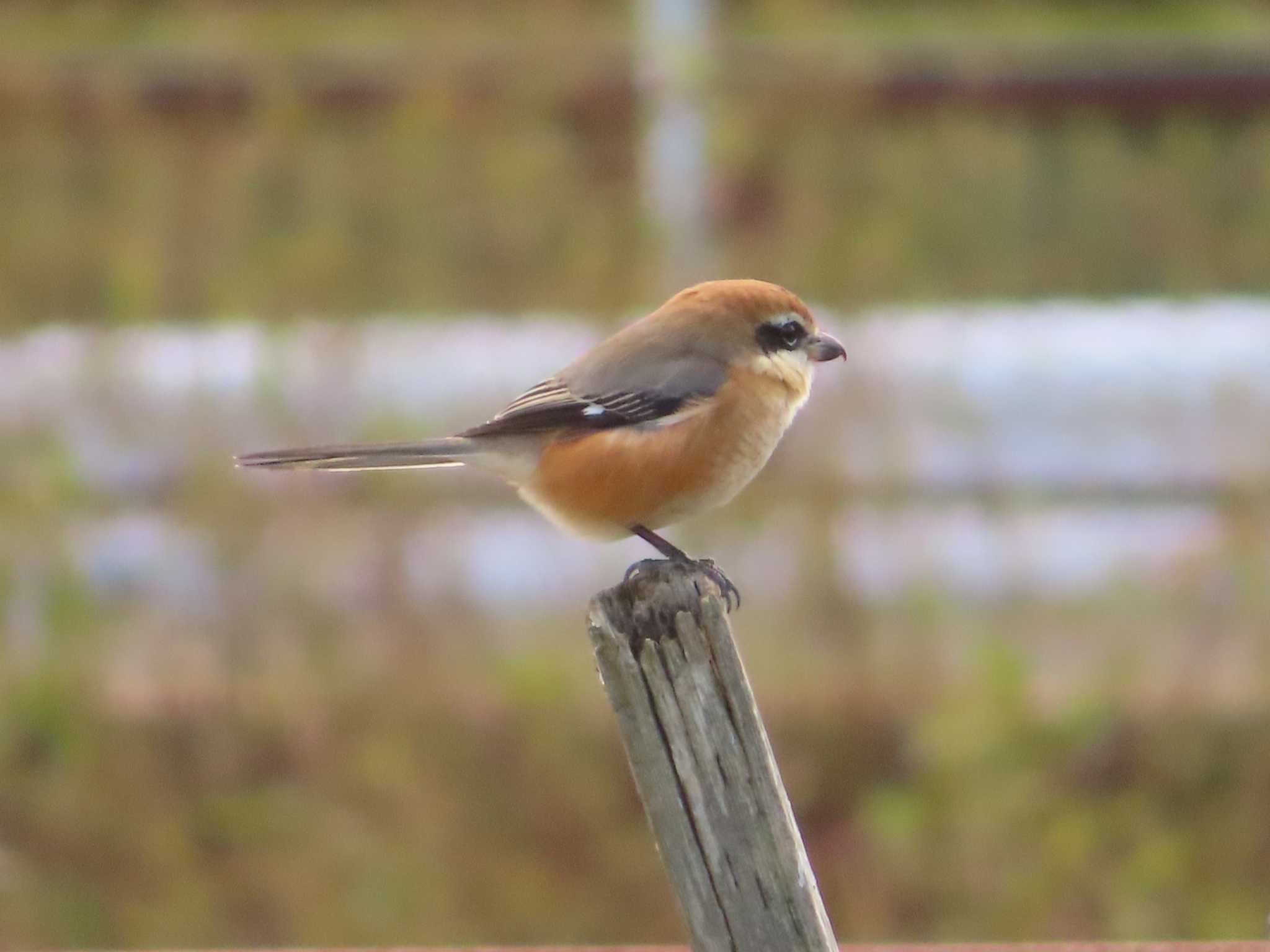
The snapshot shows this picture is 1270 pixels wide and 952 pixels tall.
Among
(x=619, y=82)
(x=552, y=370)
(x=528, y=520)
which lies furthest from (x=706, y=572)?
(x=619, y=82)

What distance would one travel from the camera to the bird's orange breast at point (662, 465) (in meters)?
2.95

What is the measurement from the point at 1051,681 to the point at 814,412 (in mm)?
1104

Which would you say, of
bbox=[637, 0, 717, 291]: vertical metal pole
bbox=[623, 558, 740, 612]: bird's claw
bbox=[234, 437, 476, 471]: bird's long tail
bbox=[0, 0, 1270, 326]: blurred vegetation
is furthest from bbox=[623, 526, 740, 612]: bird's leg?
bbox=[637, 0, 717, 291]: vertical metal pole

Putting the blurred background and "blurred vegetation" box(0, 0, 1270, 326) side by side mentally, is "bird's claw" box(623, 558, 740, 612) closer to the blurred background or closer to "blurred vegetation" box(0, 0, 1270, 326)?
the blurred background

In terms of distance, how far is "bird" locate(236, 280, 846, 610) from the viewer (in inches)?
116

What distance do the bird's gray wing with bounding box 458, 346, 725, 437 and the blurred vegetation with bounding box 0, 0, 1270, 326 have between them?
217 cm

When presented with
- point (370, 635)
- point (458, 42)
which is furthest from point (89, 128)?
point (370, 635)

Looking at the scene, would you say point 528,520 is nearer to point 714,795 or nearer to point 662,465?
point 662,465

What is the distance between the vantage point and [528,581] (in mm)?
5359

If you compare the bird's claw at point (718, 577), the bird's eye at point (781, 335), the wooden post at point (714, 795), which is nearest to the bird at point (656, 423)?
the bird's eye at point (781, 335)

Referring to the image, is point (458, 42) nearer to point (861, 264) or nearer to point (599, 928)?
point (861, 264)

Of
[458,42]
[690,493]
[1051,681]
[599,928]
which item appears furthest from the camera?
[458,42]

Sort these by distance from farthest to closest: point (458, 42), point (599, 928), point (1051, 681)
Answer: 1. point (458, 42)
2. point (1051, 681)
3. point (599, 928)

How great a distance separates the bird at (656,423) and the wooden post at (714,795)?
955mm
